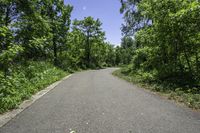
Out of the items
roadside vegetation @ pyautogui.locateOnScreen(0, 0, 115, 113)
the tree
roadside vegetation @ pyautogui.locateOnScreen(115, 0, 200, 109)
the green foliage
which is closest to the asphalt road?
roadside vegetation @ pyautogui.locateOnScreen(0, 0, 115, 113)

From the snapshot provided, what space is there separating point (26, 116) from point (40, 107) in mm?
1168

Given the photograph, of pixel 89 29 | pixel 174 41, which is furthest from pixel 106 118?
pixel 89 29

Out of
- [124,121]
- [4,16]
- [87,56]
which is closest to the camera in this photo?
[124,121]

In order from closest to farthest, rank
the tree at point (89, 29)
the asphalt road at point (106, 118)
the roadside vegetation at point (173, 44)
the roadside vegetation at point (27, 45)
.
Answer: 1. the asphalt road at point (106, 118)
2. the roadside vegetation at point (27, 45)
3. the roadside vegetation at point (173, 44)
4. the tree at point (89, 29)

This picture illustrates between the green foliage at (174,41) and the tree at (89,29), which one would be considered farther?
the tree at (89,29)

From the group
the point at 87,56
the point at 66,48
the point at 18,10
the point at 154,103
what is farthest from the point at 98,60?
the point at 154,103

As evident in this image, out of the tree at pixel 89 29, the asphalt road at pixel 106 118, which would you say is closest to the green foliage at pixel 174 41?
the asphalt road at pixel 106 118

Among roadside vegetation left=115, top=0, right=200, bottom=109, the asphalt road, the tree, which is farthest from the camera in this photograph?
the tree

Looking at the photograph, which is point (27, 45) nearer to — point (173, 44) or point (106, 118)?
point (106, 118)

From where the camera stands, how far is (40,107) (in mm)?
7441

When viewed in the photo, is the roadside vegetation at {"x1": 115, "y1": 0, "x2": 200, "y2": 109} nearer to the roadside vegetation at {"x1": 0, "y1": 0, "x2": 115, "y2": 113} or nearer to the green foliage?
the green foliage

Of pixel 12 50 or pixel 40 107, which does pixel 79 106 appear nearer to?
pixel 40 107

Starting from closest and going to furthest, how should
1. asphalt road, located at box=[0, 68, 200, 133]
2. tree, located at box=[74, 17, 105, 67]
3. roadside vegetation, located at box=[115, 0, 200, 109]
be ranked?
asphalt road, located at box=[0, 68, 200, 133] → roadside vegetation, located at box=[115, 0, 200, 109] → tree, located at box=[74, 17, 105, 67]

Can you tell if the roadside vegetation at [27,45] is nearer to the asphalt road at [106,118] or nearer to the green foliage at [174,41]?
the asphalt road at [106,118]
